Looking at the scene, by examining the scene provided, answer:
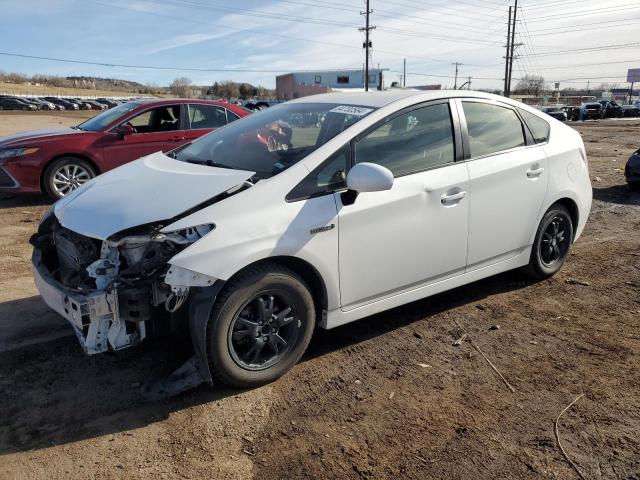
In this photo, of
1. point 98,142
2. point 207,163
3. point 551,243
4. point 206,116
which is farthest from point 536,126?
point 98,142

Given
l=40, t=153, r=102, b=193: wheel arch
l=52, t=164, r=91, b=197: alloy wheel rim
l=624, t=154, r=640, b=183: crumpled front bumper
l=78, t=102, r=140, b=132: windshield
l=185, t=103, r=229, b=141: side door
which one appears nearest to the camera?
l=40, t=153, r=102, b=193: wheel arch

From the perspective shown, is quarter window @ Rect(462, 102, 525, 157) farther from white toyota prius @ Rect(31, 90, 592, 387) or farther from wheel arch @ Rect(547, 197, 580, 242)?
wheel arch @ Rect(547, 197, 580, 242)

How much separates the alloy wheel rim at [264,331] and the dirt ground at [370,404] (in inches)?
8.4

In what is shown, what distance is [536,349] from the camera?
3.81m

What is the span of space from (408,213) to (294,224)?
908 mm

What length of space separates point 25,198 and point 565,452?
28.7 ft

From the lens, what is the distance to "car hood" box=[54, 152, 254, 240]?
3.02 m

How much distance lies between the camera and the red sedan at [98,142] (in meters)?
7.83

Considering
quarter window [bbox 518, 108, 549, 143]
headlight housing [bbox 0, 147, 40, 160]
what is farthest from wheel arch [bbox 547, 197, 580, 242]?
headlight housing [bbox 0, 147, 40, 160]

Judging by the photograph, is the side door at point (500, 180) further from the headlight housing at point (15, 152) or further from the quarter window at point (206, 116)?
the headlight housing at point (15, 152)

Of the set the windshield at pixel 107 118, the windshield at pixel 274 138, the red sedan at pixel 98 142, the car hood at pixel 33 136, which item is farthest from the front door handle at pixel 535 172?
the car hood at pixel 33 136

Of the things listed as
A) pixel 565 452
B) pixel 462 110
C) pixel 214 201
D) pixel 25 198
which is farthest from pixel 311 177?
pixel 25 198

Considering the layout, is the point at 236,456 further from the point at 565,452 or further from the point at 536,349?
the point at 536,349

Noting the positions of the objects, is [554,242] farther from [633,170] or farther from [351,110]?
[633,170]
